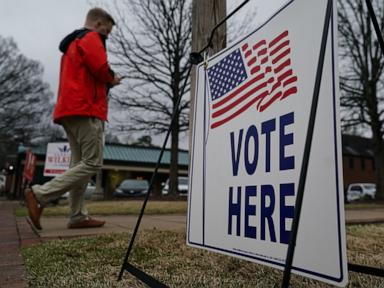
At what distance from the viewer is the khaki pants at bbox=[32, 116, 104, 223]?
9.00 ft

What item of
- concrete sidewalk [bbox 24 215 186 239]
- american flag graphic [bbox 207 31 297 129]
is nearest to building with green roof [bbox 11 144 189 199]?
concrete sidewalk [bbox 24 215 186 239]

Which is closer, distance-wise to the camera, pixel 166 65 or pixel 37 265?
pixel 37 265

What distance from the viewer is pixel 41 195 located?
8.95 ft

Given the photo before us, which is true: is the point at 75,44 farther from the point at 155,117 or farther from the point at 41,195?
the point at 155,117

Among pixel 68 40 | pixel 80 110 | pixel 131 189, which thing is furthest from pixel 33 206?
pixel 131 189

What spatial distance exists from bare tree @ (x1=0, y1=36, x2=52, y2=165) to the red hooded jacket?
29.5m

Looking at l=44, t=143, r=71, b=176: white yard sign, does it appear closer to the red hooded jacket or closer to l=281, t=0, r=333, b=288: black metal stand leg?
the red hooded jacket

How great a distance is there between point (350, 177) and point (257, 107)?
42.7 m

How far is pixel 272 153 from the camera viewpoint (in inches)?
42.9

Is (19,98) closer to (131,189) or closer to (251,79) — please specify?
(131,189)

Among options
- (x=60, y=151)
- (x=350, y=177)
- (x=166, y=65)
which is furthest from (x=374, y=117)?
(x=350, y=177)

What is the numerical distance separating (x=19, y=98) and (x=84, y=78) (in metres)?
30.0

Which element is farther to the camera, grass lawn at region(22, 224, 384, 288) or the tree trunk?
the tree trunk

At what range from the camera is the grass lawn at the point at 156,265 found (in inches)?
51.6
